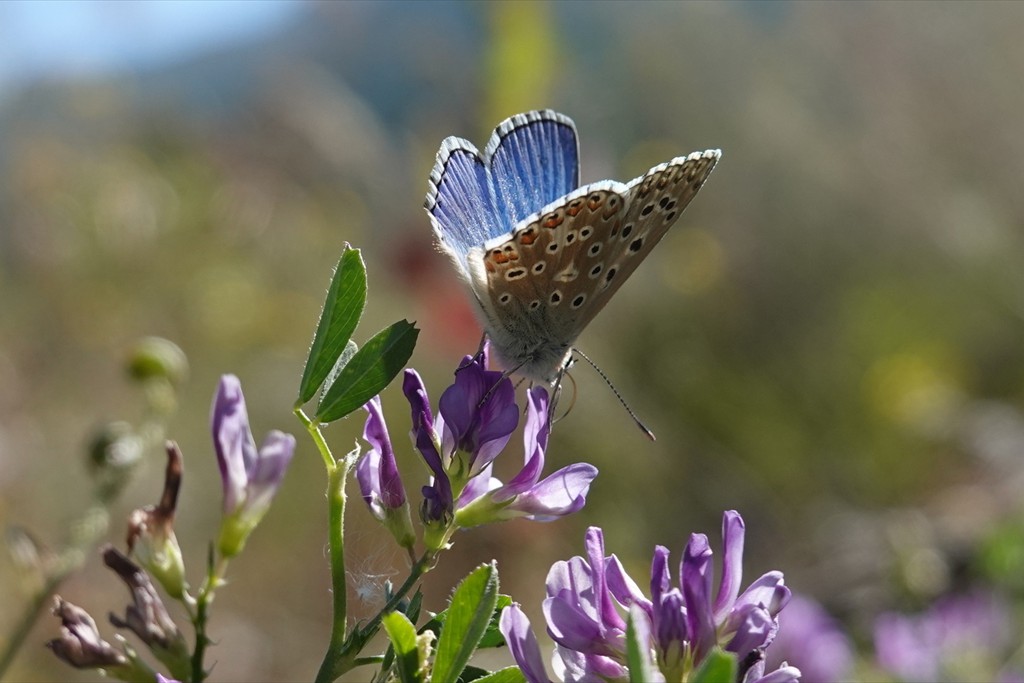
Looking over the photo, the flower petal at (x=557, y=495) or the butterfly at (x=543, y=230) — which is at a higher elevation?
the butterfly at (x=543, y=230)

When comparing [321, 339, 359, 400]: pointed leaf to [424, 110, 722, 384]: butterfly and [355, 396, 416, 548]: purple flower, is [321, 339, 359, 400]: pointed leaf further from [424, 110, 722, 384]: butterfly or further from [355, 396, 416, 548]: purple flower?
[424, 110, 722, 384]: butterfly

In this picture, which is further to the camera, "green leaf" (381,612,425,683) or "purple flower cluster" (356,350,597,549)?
"purple flower cluster" (356,350,597,549)

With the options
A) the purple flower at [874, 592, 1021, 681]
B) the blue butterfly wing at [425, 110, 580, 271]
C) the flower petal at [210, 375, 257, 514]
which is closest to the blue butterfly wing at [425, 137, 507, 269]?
the blue butterfly wing at [425, 110, 580, 271]

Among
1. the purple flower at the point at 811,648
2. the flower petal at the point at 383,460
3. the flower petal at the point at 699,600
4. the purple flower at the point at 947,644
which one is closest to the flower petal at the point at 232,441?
the flower petal at the point at 383,460

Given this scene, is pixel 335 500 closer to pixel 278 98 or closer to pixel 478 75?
pixel 478 75

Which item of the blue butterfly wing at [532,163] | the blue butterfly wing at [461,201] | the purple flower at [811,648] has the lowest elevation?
the purple flower at [811,648]

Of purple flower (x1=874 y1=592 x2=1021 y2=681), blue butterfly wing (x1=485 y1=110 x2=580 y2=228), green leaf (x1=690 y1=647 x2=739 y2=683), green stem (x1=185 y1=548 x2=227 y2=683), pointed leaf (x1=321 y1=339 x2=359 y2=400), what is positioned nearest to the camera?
green leaf (x1=690 y1=647 x2=739 y2=683)

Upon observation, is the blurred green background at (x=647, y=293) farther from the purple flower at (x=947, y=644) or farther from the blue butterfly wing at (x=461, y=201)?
the blue butterfly wing at (x=461, y=201)
